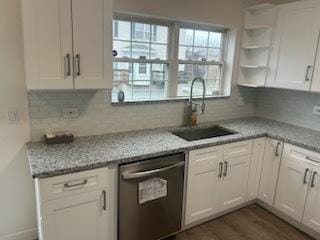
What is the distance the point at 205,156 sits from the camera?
2352 millimetres

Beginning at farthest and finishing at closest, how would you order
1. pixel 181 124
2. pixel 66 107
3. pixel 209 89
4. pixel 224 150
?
pixel 209 89, pixel 181 124, pixel 224 150, pixel 66 107

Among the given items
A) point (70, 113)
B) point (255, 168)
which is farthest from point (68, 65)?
point (255, 168)

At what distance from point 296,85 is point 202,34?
1199 mm

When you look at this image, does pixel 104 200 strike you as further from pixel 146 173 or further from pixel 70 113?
pixel 70 113

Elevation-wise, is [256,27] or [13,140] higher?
[256,27]

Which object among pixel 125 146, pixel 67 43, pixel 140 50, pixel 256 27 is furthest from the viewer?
pixel 256 27

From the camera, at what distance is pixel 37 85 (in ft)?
5.87

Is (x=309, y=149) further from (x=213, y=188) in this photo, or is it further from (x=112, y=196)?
(x=112, y=196)

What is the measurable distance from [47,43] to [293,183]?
8.43ft

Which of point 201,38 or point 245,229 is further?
point 201,38

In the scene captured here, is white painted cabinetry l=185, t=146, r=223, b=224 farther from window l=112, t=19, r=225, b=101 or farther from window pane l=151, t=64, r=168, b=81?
window pane l=151, t=64, r=168, b=81

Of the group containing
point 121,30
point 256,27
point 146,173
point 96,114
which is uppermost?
point 256,27

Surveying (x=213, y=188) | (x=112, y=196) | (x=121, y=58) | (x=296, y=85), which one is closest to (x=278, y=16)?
(x=296, y=85)

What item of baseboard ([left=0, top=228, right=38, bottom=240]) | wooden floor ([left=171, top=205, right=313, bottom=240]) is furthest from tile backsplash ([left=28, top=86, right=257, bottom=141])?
wooden floor ([left=171, top=205, right=313, bottom=240])
